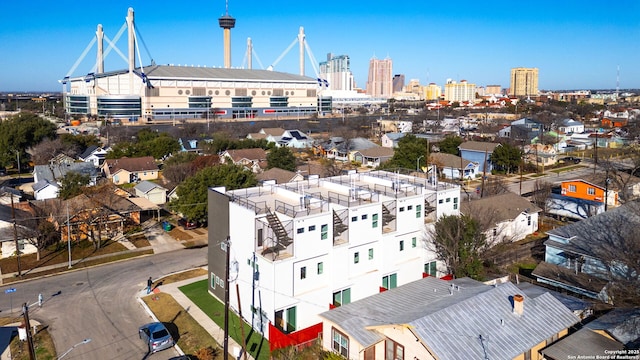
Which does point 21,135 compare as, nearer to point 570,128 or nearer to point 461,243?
point 461,243

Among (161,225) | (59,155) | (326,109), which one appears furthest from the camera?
(326,109)

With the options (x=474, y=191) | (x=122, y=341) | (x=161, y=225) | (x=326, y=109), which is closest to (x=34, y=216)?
(x=161, y=225)

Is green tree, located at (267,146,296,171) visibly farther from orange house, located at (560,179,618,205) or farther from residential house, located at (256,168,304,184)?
orange house, located at (560,179,618,205)

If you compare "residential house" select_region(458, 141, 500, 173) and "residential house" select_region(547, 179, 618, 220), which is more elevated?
"residential house" select_region(458, 141, 500, 173)

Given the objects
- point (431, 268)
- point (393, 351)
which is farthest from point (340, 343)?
point (431, 268)

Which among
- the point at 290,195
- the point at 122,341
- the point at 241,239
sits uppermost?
the point at 290,195

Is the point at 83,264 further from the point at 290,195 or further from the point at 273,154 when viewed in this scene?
the point at 273,154

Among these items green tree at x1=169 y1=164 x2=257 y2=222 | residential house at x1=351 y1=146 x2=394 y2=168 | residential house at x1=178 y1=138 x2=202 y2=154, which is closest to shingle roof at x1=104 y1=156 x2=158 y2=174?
residential house at x1=178 y1=138 x2=202 y2=154
